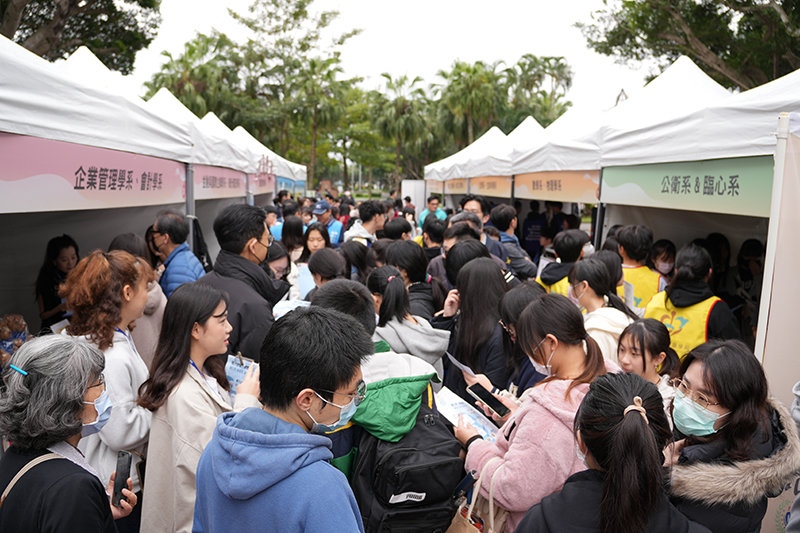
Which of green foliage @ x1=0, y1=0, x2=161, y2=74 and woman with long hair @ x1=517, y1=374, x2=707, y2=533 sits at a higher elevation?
green foliage @ x1=0, y1=0, x2=161, y2=74

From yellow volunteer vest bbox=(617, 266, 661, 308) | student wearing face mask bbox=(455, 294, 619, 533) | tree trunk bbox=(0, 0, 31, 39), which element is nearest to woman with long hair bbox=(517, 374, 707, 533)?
student wearing face mask bbox=(455, 294, 619, 533)

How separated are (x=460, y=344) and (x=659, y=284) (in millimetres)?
2154

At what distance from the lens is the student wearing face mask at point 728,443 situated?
1.59m

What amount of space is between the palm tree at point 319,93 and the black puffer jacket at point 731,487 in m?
26.5

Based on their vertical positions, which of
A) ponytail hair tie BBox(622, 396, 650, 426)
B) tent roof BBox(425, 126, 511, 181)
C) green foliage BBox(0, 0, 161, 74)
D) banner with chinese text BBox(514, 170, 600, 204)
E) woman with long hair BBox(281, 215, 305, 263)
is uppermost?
green foliage BBox(0, 0, 161, 74)

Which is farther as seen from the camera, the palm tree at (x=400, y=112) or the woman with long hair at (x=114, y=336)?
the palm tree at (x=400, y=112)

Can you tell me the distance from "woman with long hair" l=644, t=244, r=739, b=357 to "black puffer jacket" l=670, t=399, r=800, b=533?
1.55 meters

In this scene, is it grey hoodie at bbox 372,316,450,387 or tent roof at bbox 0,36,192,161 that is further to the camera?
grey hoodie at bbox 372,316,450,387

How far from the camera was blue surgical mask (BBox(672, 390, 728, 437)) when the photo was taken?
177 centimetres

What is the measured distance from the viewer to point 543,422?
1.70 m

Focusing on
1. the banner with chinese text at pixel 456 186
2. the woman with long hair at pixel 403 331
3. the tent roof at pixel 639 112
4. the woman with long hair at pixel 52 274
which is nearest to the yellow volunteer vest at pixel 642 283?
the tent roof at pixel 639 112

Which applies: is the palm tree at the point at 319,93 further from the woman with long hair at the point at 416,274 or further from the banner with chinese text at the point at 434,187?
the woman with long hair at the point at 416,274

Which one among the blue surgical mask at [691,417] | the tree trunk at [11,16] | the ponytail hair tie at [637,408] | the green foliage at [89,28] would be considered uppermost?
the green foliage at [89,28]

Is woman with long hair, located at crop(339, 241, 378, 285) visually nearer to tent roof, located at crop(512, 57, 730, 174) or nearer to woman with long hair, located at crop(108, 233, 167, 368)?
woman with long hair, located at crop(108, 233, 167, 368)
